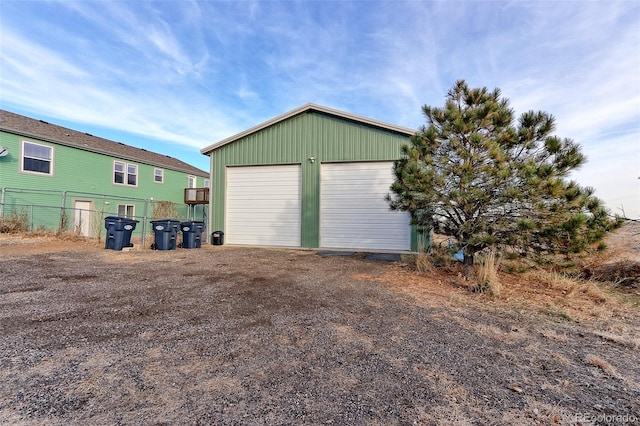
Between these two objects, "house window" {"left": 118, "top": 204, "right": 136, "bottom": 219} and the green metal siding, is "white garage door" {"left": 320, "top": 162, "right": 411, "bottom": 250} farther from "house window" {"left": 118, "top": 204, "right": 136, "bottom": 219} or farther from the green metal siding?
"house window" {"left": 118, "top": 204, "right": 136, "bottom": 219}

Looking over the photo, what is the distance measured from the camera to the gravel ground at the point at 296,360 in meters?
1.72

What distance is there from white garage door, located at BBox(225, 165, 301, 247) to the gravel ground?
19.9 ft

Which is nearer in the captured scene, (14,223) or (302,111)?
A: (302,111)

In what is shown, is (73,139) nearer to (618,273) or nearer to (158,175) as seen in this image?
(158,175)

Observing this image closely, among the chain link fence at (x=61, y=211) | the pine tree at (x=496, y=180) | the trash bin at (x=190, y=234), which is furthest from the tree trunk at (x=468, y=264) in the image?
the chain link fence at (x=61, y=211)

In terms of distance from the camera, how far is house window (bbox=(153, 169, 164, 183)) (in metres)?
18.8

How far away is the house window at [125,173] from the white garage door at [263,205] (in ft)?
32.0

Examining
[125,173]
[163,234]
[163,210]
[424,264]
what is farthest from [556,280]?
[125,173]

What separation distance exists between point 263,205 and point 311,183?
2.03m

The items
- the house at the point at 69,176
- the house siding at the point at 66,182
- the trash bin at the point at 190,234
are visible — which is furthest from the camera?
the house siding at the point at 66,182

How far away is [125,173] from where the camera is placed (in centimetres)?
1708

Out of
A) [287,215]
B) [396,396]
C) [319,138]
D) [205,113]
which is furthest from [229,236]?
[396,396]

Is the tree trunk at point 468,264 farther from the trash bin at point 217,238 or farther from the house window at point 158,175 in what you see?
the house window at point 158,175

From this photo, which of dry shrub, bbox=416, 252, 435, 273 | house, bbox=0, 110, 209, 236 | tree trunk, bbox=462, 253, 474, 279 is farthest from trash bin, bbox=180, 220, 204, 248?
tree trunk, bbox=462, 253, 474, 279
